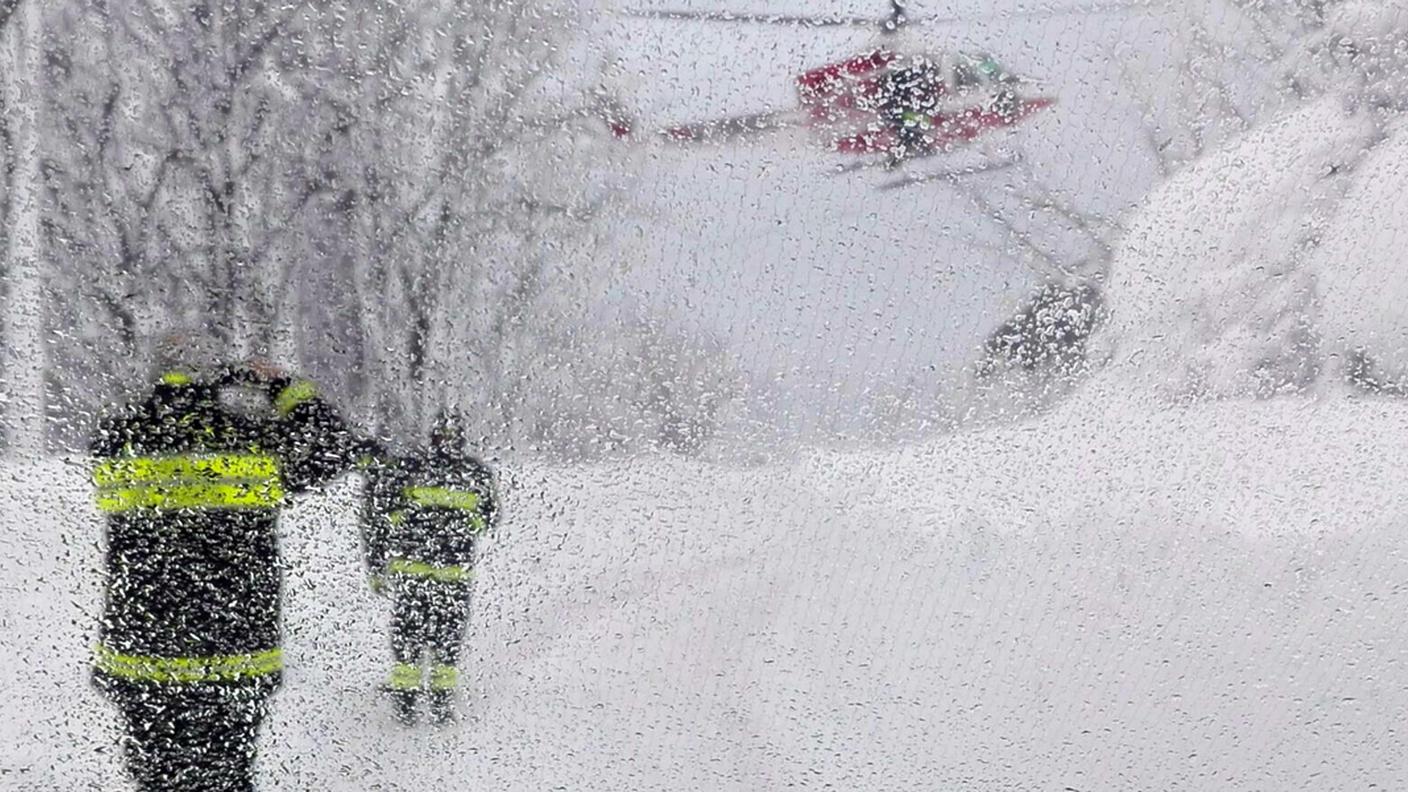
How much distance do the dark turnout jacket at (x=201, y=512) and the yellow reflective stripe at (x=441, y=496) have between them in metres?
0.08

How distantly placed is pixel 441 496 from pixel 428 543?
65 mm

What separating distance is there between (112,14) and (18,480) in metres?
0.55

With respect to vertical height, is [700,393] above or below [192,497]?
above

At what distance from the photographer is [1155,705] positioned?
1.35 meters

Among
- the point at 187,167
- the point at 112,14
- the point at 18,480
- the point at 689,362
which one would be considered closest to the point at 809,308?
the point at 689,362

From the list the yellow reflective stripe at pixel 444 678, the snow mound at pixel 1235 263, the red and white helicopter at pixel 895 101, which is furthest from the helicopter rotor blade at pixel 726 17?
the yellow reflective stripe at pixel 444 678

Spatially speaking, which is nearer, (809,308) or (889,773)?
(809,308)

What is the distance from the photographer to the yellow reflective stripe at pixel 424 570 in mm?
1251

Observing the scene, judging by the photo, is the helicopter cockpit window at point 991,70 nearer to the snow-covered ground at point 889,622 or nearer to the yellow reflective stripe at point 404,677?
the snow-covered ground at point 889,622

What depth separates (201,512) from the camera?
1212mm

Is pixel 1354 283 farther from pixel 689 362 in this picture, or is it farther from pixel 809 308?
pixel 689 362

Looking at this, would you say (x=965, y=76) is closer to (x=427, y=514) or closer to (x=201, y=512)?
(x=427, y=514)

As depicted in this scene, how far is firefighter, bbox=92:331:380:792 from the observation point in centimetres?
118

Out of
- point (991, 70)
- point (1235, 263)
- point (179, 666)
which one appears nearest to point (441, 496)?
point (179, 666)
